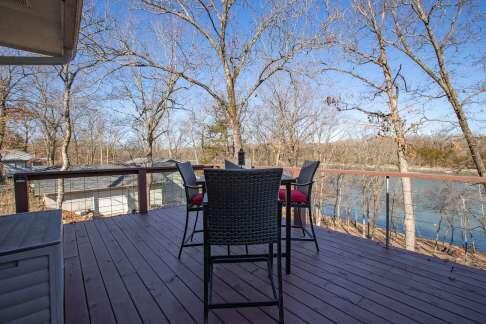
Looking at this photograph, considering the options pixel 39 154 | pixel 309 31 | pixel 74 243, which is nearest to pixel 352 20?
pixel 309 31

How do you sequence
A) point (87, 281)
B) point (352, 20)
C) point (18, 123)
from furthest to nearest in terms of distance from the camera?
point (18, 123) < point (352, 20) < point (87, 281)

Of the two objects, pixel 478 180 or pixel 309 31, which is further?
pixel 309 31

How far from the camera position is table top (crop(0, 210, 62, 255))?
1.20m

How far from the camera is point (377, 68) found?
8.43 meters

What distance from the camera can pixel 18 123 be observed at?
10.6 m

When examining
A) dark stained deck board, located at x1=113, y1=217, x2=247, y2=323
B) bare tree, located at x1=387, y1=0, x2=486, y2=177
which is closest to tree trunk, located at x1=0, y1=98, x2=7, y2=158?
dark stained deck board, located at x1=113, y1=217, x2=247, y2=323

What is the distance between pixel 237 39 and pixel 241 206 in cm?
663

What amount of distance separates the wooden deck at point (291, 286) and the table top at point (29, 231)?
657mm

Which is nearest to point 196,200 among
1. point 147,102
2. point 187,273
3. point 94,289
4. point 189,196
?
point 189,196

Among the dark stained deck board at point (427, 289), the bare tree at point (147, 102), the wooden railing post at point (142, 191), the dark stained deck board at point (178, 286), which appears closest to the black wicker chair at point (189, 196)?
the dark stained deck board at point (178, 286)

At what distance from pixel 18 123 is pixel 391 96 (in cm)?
1378

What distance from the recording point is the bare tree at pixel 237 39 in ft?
22.2

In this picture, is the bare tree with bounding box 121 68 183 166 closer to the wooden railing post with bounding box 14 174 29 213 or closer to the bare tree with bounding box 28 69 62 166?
the bare tree with bounding box 28 69 62 166

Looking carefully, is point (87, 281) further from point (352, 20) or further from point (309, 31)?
point (352, 20)
